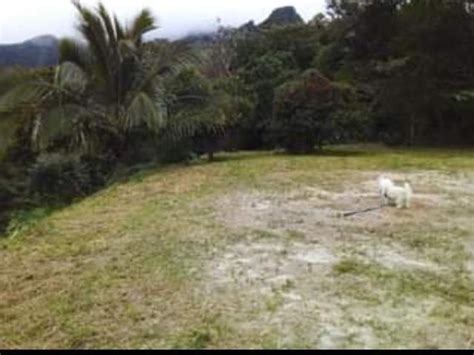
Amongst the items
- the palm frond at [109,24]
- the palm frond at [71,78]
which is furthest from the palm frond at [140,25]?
the palm frond at [71,78]

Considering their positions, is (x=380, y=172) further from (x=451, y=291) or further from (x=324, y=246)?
(x=451, y=291)

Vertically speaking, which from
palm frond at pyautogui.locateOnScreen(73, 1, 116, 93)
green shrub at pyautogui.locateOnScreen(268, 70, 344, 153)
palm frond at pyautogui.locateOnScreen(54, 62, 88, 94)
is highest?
palm frond at pyautogui.locateOnScreen(73, 1, 116, 93)

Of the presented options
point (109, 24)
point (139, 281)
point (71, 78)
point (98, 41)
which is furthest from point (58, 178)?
point (139, 281)

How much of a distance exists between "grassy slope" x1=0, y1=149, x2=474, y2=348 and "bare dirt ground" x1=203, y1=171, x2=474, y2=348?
0.03 meters

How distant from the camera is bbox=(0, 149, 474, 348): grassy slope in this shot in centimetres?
333

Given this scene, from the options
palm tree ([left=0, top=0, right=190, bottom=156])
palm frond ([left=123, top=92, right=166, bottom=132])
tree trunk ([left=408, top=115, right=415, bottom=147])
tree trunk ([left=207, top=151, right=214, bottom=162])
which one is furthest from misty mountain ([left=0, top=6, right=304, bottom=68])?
tree trunk ([left=408, top=115, right=415, bottom=147])

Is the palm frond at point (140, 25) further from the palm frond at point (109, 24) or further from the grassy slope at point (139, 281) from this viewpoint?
the grassy slope at point (139, 281)

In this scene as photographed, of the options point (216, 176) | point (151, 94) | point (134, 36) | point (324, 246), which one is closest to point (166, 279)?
point (324, 246)

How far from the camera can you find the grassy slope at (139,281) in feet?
10.9

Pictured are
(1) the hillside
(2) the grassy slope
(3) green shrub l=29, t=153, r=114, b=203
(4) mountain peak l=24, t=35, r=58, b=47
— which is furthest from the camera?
(1) the hillside

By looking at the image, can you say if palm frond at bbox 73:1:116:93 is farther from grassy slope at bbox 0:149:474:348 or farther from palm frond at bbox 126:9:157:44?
grassy slope at bbox 0:149:474:348

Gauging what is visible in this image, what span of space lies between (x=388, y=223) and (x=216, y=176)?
3826 mm

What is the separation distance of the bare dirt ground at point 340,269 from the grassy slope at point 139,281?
0.03 metres
